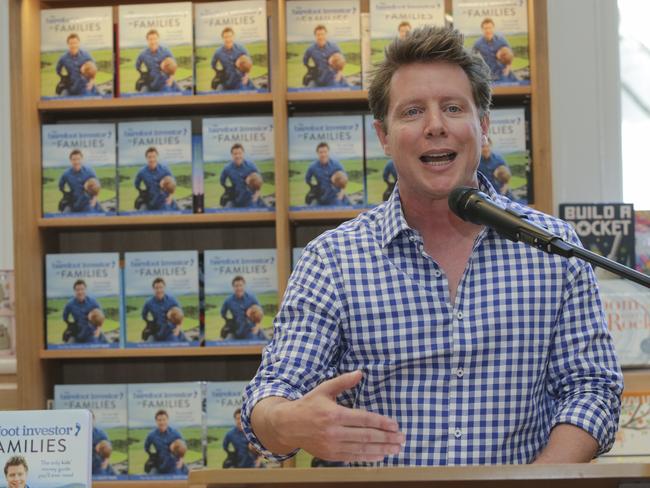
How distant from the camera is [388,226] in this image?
1.77 meters

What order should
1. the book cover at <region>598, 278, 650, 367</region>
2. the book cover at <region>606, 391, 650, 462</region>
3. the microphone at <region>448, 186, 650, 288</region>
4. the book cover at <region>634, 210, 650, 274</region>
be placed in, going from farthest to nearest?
1. the book cover at <region>634, 210, 650, 274</region>
2. the book cover at <region>598, 278, 650, 367</region>
3. the book cover at <region>606, 391, 650, 462</region>
4. the microphone at <region>448, 186, 650, 288</region>

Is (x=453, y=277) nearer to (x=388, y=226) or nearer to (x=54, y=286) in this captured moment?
Answer: (x=388, y=226)

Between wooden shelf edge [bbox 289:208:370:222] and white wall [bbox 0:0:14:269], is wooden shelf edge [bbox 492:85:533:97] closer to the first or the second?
wooden shelf edge [bbox 289:208:370:222]

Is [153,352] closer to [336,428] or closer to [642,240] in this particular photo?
[642,240]

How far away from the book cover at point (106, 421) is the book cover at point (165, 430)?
0.03m

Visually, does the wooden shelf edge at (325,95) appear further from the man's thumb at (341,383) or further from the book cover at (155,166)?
the man's thumb at (341,383)

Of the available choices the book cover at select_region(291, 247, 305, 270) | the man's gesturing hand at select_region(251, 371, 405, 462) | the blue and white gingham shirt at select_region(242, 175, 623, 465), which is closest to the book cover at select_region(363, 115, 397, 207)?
the book cover at select_region(291, 247, 305, 270)

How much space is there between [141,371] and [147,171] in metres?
0.77

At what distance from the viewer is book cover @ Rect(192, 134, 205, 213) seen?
10.9ft

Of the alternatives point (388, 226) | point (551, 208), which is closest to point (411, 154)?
point (388, 226)

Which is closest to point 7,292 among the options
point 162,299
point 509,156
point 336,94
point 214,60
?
point 162,299

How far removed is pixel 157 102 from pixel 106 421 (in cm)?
108

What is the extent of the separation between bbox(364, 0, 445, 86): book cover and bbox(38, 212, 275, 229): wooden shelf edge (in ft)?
2.18

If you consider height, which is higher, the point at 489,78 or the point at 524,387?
the point at 489,78
